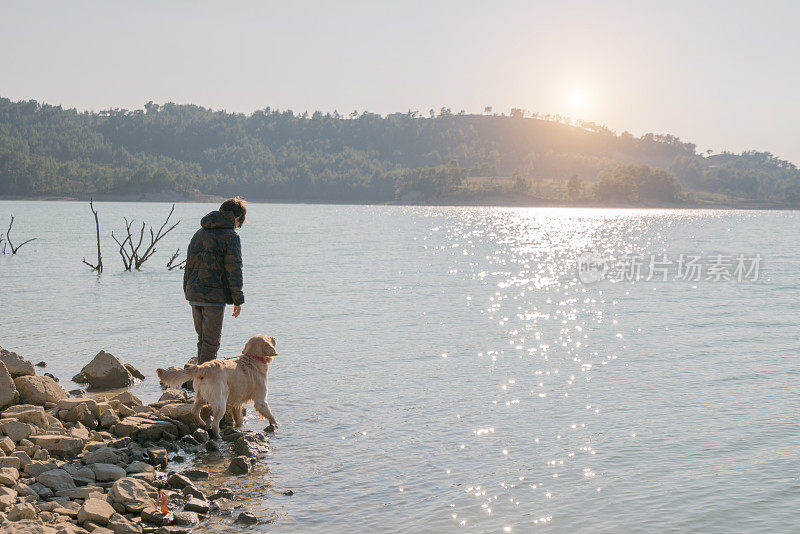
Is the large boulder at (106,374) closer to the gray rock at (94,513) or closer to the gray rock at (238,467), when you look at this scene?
the gray rock at (238,467)

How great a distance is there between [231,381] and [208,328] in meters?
1.24

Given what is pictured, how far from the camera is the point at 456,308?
2342 cm

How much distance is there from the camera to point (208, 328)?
10094mm

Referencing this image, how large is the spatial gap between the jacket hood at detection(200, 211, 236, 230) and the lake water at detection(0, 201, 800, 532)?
279cm

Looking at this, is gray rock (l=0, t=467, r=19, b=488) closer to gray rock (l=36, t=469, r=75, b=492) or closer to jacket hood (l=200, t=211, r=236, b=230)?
gray rock (l=36, t=469, r=75, b=492)

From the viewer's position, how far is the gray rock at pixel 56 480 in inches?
281

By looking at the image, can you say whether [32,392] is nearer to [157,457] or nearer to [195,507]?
[157,457]

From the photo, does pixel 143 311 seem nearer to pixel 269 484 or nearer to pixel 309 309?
pixel 309 309

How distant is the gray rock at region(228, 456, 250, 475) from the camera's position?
8.37 metres

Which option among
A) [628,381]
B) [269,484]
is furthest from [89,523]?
[628,381]

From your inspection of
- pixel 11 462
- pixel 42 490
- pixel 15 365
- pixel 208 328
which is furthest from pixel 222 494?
pixel 15 365

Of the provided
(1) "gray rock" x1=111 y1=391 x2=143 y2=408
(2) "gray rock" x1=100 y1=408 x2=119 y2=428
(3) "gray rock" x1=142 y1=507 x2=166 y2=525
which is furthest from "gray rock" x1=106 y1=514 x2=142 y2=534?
(1) "gray rock" x1=111 y1=391 x2=143 y2=408

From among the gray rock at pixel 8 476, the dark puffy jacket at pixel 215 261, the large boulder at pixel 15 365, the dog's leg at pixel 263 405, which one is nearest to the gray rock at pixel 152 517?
the gray rock at pixel 8 476

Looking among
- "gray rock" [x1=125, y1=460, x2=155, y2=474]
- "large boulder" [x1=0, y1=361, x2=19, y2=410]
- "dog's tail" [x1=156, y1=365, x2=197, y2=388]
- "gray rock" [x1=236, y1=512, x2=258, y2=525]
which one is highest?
"dog's tail" [x1=156, y1=365, x2=197, y2=388]
